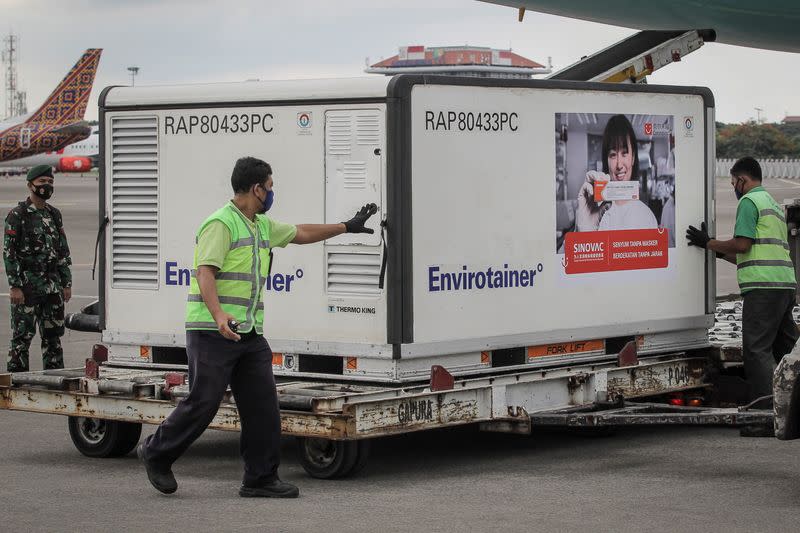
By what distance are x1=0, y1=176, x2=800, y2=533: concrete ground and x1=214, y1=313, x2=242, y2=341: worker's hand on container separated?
82 cm

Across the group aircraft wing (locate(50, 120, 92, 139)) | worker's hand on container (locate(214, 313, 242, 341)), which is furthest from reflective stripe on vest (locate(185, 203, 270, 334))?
aircraft wing (locate(50, 120, 92, 139))

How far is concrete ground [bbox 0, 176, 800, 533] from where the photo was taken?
6.77 metres

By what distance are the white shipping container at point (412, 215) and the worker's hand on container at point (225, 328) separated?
3.92ft

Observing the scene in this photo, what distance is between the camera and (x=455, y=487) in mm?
7707

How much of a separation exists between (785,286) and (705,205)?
2.66 ft

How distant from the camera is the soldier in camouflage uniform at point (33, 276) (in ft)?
36.9

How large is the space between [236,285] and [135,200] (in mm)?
1859

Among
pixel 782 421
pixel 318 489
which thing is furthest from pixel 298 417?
pixel 782 421

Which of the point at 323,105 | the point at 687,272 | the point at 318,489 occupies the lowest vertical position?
the point at 318,489

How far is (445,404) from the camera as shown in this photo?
8031 millimetres

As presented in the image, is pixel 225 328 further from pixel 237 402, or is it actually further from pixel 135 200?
pixel 135 200

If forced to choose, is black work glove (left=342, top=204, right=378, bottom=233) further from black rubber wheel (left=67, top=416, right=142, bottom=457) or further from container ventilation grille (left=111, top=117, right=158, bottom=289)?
black rubber wheel (left=67, top=416, right=142, bottom=457)

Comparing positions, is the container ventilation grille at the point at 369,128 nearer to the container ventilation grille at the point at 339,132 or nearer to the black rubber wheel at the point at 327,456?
the container ventilation grille at the point at 339,132

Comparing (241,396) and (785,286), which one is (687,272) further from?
(241,396)
